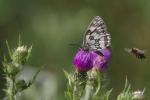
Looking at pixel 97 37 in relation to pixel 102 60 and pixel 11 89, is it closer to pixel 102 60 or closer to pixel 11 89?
pixel 102 60

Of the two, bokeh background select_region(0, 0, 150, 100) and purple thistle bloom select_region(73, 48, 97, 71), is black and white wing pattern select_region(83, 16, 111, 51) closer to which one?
purple thistle bloom select_region(73, 48, 97, 71)

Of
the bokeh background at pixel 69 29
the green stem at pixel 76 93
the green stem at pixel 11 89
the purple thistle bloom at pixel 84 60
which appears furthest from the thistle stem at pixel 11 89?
the bokeh background at pixel 69 29

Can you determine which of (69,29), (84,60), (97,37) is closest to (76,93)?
(84,60)

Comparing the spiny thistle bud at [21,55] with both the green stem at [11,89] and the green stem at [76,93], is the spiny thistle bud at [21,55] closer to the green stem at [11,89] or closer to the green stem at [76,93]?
the green stem at [11,89]

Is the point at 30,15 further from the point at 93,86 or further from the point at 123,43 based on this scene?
the point at 93,86

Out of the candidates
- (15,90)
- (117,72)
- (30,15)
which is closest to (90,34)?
(15,90)

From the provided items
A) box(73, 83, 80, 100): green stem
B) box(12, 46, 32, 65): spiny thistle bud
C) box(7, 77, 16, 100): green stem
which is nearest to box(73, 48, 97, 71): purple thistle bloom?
box(73, 83, 80, 100): green stem

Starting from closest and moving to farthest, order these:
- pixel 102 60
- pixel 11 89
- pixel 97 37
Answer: pixel 11 89 → pixel 97 37 → pixel 102 60
